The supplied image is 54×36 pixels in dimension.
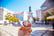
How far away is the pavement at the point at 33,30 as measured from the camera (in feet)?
5.37

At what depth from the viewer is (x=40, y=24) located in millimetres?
1691

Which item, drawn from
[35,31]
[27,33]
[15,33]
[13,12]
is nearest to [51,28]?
[35,31]

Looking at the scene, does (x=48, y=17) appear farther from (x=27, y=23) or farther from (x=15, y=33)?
(x=15, y=33)

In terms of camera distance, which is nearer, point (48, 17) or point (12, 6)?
point (48, 17)

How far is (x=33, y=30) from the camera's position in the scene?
163cm

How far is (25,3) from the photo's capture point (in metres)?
1.71

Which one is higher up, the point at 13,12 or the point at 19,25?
the point at 13,12

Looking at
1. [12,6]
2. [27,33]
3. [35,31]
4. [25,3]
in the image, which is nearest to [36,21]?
[35,31]

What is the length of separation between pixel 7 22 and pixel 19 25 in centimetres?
33

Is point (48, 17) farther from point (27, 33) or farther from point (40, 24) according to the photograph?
point (27, 33)

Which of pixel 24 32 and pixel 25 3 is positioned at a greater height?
pixel 25 3

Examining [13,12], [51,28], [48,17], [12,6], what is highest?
[12,6]

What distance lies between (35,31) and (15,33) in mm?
472

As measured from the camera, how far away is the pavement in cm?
164
